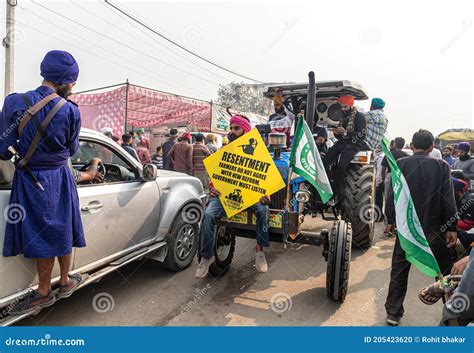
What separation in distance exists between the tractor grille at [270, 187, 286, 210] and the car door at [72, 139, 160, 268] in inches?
57.5

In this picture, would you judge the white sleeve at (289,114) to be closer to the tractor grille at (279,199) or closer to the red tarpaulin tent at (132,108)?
the tractor grille at (279,199)

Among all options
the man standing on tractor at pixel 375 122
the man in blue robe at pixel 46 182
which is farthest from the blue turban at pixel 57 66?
the man standing on tractor at pixel 375 122

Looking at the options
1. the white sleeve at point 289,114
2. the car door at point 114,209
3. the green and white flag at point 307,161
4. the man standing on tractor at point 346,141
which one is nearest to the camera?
the car door at point 114,209

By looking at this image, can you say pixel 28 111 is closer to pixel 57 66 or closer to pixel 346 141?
pixel 57 66

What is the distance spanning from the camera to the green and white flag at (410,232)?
2.67 m

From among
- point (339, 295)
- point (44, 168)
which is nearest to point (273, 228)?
point (339, 295)

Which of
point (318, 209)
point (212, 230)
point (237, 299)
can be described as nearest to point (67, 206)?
point (212, 230)

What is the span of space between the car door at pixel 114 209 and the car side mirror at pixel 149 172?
0.24 feet

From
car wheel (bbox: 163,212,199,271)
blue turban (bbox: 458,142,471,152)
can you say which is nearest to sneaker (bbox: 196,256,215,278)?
car wheel (bbox: 163,212,199,271)

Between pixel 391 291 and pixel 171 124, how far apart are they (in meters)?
12.3

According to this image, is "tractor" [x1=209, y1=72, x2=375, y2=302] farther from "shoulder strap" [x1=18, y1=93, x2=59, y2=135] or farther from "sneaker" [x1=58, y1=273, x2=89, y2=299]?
"shoulder strap" [x1=18, y1=93, x2=59, y2=135]

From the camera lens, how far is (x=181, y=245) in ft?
14.3

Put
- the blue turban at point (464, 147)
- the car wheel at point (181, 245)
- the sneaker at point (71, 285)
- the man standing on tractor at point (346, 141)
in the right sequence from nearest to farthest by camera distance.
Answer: the sneaker at point (71, 285) → the car wheel at point (181, 245) → the man standing on tractor at point (346, 141) → the blue turban at point (464, 147)
